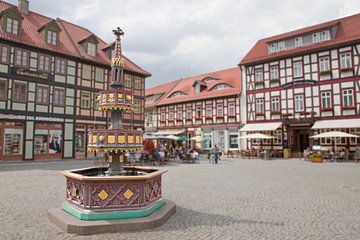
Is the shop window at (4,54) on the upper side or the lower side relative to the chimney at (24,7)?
lower

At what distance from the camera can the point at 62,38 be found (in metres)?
25.7

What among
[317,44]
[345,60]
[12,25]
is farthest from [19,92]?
[345,60]

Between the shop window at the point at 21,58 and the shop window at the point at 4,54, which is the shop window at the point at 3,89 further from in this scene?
the shop window at the point at 21,58

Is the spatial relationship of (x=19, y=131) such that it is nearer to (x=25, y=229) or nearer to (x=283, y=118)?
Answer: (x=25, y=229)

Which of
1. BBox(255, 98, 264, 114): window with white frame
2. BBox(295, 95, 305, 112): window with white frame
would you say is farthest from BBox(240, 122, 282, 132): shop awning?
BBox(295, 95, 305, 112): window with white frame

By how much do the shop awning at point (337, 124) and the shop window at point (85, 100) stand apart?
781 inches

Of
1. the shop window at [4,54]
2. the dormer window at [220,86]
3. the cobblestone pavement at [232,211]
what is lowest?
the cobblestone pavement at [232,211]

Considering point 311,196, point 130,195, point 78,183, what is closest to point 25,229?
point 78,183

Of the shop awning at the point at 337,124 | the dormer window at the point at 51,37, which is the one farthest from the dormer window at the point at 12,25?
the shop awning at the point at 337,124

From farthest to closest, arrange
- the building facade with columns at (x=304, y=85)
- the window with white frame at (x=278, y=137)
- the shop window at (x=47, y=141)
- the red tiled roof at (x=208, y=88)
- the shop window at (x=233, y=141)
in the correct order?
the red tiled roof at (x=208, y=88) < the shop window at (x=233, y=141) < the window with white frame at (x=278, y=137) < the building facade with columns at (x=304, y=85) < the shop window at (x=47, y=141)

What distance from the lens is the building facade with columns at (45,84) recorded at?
20.6m

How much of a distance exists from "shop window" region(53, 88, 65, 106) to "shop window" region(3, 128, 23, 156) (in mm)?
3589

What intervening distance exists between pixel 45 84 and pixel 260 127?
64.1ft

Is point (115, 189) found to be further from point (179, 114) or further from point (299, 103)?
point (179, 114)
